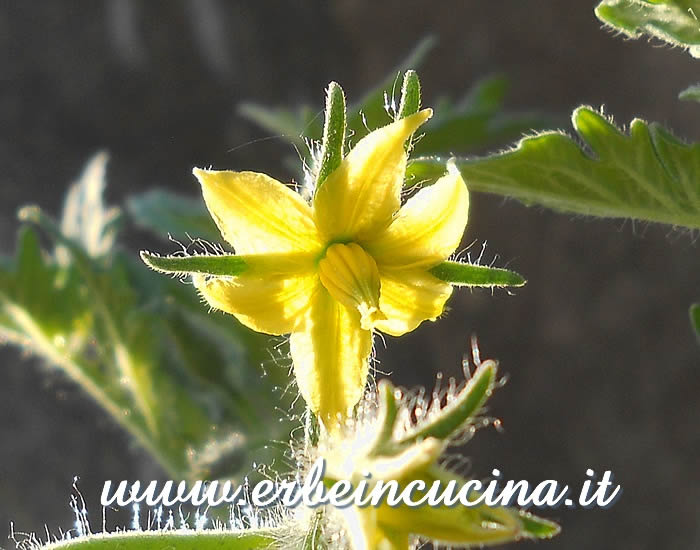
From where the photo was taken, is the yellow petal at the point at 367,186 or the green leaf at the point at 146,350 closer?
the yellow petal at the point at 367,186

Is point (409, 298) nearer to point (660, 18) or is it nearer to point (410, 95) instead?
point (410, 95)

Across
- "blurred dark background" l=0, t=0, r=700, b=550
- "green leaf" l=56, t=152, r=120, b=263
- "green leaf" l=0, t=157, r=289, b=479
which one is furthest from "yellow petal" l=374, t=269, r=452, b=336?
"blurred dark background" l=0, t=0, r=700, b=550

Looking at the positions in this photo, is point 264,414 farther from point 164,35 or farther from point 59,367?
point 164,35

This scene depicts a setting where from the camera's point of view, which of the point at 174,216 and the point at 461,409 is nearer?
the point at 461,409

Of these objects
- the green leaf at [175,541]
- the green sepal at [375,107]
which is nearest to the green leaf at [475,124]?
the green sepal at [375,107]

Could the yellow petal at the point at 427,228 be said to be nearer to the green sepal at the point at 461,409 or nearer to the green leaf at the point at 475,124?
the green sepal at the point at 461,409

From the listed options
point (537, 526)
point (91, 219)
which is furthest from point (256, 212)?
point (91, 219)
